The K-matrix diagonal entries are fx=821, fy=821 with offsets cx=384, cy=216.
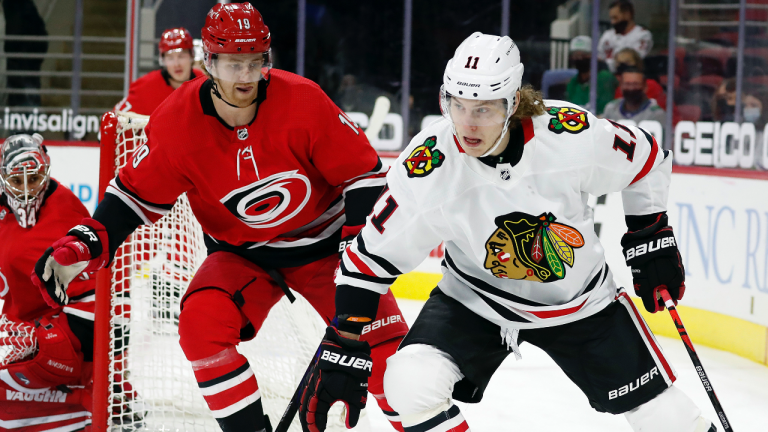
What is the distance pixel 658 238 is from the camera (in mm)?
1872

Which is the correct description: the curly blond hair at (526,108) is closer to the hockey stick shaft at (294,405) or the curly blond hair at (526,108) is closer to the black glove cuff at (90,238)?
the hockey stick shaft at (294,405)

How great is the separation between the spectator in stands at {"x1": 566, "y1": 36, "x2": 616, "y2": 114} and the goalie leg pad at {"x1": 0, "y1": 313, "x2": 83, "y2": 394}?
3.53 m

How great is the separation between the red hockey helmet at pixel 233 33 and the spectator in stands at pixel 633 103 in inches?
136

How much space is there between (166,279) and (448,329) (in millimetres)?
1394

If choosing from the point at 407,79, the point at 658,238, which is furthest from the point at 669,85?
the point at 658,238

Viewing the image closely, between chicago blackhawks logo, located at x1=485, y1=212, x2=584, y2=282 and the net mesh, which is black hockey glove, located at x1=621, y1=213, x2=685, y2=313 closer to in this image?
chicago blackhawks logo, located at x1=485, y1=212, x2=584, y2=282

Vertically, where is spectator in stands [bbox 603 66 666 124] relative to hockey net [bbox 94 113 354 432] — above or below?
above

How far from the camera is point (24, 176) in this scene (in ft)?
8.75

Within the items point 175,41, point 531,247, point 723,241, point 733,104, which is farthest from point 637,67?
point 531,247

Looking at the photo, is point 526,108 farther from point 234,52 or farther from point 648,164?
point 234,52

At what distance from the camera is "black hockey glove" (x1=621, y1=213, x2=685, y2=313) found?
1867 millimetres

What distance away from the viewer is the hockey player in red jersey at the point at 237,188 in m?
1.99

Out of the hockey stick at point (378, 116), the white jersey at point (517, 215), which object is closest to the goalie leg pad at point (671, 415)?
the white jersey at point (517, 215)

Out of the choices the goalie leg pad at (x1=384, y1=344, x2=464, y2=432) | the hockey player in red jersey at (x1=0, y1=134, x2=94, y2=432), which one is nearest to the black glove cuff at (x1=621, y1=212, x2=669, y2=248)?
the goalie leg pad at (x1=384, y1=344, x2=464, y2=432)
